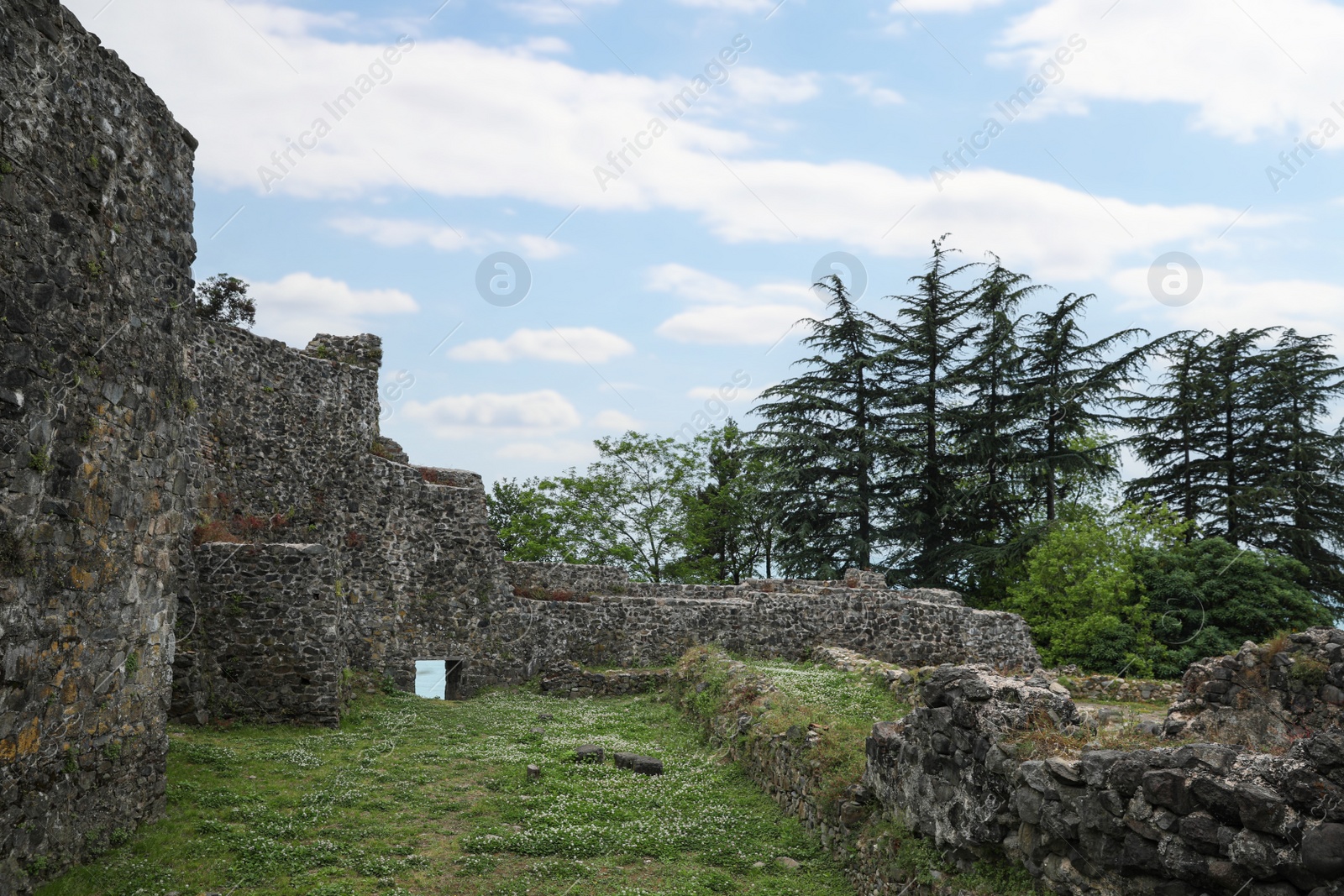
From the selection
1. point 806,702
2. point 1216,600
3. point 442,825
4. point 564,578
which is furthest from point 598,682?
point 1216,600

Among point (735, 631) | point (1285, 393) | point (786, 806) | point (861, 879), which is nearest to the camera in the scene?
point (861, 879)

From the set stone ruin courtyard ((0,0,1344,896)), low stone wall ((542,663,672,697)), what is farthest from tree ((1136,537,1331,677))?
stone ruin courtyard ((0,0,1344,896))

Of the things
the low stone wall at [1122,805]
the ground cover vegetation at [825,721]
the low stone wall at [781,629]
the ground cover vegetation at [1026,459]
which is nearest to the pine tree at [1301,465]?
the ground cover vegetation at [1026,459]

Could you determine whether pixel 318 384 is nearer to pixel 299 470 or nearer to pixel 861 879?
pixel 299 470

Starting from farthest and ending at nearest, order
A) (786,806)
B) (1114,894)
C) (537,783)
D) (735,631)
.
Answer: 1. (735,631)
2. (537,783)
3. (786,806)
4. (1114,894)

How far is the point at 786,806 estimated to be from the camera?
400 inches

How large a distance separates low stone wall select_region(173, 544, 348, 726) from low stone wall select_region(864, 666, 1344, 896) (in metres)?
10.2

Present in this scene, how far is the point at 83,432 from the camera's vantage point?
721 cm

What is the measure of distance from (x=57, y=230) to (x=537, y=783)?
8013mm

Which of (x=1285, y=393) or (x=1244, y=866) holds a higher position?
(x=1285, y=393)

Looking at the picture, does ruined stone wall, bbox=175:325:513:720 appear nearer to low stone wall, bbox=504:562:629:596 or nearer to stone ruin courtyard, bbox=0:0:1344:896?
stone ruin courtyard, bbox=0:0:1344:896

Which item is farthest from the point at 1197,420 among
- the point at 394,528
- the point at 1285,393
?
the point at 394,528

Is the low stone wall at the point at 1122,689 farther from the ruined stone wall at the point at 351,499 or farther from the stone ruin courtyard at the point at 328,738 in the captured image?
the ruined stone wall at the point at 351,499

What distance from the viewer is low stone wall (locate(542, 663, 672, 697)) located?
20.7m
